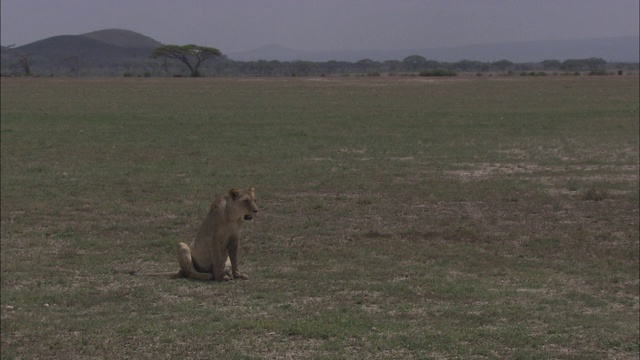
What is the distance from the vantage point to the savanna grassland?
8.48 meters

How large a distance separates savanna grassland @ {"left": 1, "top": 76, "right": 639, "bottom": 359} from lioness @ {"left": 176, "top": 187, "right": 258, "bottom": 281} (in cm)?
21

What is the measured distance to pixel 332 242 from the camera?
1285 cm

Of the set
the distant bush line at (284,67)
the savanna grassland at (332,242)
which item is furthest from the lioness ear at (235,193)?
the distant bush line at (284,67)

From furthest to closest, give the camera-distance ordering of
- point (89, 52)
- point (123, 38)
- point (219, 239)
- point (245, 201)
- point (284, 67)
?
point (123, 38)
point (89, 52)
point (284, 67)
point (219, 239)
point (245, 201)

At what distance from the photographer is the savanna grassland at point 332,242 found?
27.8 ft

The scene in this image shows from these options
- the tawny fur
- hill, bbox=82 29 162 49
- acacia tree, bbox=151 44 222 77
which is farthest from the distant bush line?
the tawny fur

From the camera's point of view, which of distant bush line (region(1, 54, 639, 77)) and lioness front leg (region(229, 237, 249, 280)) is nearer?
lioness front leg (region(229, 237, 249, 280))

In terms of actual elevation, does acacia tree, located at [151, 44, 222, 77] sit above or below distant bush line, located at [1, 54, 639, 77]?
above

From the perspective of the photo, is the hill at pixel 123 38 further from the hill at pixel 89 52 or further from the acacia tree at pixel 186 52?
the acacia tree at pixel 186 52

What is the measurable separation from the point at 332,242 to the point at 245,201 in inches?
189

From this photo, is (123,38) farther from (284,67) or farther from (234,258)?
(234,258)

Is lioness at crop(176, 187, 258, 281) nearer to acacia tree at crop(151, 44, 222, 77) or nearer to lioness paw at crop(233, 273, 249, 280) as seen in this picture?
lioness paw at crop(233, 273, 249, 280)

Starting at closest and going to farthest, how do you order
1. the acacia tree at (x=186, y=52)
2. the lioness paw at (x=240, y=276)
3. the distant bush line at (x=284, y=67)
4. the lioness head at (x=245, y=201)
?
the lioness head at (x=245, y=201), the lioness paw at (x=240, y=276), the acacia tree at (x=186, y=52), the distant bush line at (x=284, y=67)

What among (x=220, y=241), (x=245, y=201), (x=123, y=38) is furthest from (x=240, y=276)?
(x=123, y=38)
